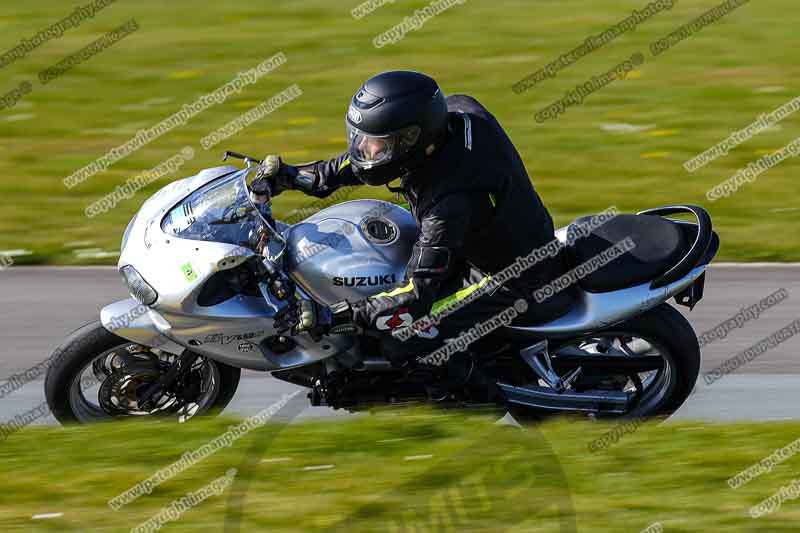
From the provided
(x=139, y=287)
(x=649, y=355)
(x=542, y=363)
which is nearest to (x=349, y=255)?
(x=139, y=287)

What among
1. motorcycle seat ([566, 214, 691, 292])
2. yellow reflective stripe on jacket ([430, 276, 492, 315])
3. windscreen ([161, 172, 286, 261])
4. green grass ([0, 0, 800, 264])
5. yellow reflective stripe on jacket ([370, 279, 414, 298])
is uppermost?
windscreen ([161, 172, 286, 261])

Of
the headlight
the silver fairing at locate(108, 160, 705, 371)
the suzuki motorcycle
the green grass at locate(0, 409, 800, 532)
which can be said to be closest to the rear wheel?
the suzuki motorcycle

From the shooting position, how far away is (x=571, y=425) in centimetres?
604

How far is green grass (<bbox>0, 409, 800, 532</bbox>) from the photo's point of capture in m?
4.80

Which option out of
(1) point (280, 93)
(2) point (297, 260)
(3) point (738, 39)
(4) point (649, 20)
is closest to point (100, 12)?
(1) point (280, 93)

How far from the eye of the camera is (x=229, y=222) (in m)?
5.77

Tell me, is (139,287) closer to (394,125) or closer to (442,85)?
(394,125)

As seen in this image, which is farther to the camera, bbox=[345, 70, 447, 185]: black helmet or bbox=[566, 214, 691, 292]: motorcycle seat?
bbox=[566, 214, 691, 292]: motorcycle seat

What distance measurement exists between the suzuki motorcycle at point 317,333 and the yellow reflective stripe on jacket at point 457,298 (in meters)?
0.25

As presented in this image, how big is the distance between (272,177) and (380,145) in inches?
30.2

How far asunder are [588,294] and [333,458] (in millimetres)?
1500

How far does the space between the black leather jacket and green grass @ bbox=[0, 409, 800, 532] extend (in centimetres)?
64

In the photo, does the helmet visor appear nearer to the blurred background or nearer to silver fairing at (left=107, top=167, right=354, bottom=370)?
silver fairing at (left=107, top=167, right=354, bottom=370)

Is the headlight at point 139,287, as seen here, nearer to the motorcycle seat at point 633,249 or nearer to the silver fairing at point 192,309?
the silver fairing at point 192,309
